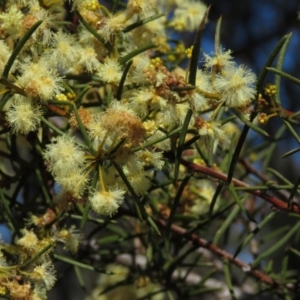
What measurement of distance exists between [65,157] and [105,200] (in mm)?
46

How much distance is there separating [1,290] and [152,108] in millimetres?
196

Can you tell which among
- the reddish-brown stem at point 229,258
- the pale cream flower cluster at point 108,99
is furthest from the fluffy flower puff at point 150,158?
the reddish-brown stem at point 229,258

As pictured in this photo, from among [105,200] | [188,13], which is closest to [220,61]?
[105,200]

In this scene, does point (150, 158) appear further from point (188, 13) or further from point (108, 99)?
point (188, 13)

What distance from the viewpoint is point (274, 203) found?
2.26ft

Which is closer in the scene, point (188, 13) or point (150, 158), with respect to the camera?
point (150, 158)

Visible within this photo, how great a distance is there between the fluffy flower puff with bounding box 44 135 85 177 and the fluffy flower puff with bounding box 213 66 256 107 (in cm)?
12

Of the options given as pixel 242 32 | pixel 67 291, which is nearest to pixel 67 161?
pixel 67 291

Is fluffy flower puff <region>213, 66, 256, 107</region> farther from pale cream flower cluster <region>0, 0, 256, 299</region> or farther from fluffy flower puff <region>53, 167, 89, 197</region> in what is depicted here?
fluffy flower puff <region>53, 167, 89, 197</region>

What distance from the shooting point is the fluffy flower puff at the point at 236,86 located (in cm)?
52

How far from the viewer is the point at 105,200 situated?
1.78 feet

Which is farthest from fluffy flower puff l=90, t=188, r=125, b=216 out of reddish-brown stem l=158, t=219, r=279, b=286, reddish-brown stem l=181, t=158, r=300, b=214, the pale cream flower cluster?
reddish-brown stem l=158, t=219, r=279, b=286

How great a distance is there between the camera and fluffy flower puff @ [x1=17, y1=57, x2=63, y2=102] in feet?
1.82

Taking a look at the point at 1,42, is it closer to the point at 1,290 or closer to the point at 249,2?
the point at 1,290
